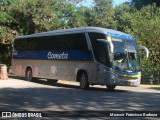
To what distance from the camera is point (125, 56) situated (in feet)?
64.6

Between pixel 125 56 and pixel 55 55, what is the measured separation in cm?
552

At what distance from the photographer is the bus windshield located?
63.7 ft

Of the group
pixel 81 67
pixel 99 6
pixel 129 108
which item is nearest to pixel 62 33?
pixel 81 67

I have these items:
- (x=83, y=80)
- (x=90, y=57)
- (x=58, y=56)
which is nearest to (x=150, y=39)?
(x=58, y=56)

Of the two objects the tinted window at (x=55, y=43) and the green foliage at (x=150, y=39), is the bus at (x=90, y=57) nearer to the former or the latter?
the tinted window at (x=55, y=43)

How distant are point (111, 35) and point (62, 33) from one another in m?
4.42

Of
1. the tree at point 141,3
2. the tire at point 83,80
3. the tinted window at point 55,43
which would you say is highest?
the tree at point 141,3

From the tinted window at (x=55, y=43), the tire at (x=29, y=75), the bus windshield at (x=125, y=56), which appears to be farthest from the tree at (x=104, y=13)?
the bus windshield at (x=125, y=56)

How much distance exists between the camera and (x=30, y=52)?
26672 millimetres

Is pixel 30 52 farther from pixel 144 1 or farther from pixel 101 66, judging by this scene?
pixel 144 1

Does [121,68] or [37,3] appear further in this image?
[37,3]

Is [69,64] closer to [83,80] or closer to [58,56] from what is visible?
[58,56]

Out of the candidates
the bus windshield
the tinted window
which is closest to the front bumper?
the bus windshield

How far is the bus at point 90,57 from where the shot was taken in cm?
1936
